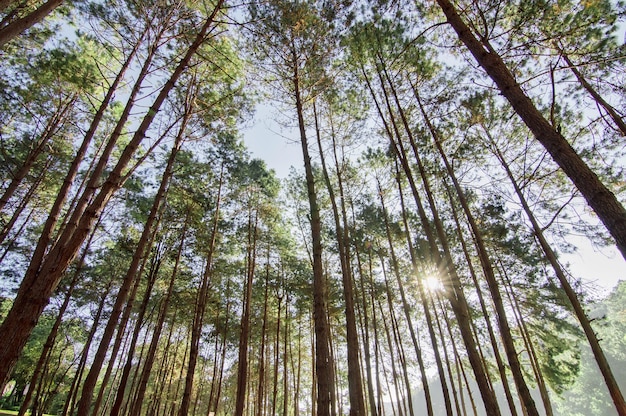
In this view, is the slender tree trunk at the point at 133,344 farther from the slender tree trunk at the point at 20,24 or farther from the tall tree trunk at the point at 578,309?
the tall tree trunk at the point at 578,309

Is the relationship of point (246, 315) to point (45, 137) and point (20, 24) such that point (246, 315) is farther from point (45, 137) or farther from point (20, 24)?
point (20, 24)

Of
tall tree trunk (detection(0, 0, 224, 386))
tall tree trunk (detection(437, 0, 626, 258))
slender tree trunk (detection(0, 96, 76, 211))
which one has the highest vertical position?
slender tree trunk (detection(0, 96, 76, 211))

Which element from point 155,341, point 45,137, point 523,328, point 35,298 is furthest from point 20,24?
point 523,328

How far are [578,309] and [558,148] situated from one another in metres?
6.14

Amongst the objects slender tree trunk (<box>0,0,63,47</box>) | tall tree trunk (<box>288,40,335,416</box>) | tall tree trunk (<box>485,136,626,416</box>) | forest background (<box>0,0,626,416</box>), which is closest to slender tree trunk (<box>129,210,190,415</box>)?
forest background (<box>0,0,626,416</box>)

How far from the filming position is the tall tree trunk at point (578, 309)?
6169 millimetres

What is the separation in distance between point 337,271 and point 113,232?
9.85m

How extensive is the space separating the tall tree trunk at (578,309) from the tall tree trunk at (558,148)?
3686 millimetres

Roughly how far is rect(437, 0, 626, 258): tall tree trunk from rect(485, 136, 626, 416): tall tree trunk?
3.69 meters

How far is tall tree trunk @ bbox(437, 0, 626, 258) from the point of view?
2.50 metres

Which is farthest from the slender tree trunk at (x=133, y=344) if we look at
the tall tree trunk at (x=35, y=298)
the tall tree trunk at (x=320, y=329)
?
the tall tree trunk at (x=35, y=298)

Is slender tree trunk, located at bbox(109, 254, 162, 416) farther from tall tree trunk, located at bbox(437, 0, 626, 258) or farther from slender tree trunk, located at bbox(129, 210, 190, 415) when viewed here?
tall tree trunk, located at bbox(437, 0, 626, 258)

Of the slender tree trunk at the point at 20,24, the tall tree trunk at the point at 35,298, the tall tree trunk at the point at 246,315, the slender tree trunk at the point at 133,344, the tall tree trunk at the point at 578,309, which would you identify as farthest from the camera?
the tall tree trunk at the point at 246,315

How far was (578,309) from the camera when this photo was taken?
6.91 meters
